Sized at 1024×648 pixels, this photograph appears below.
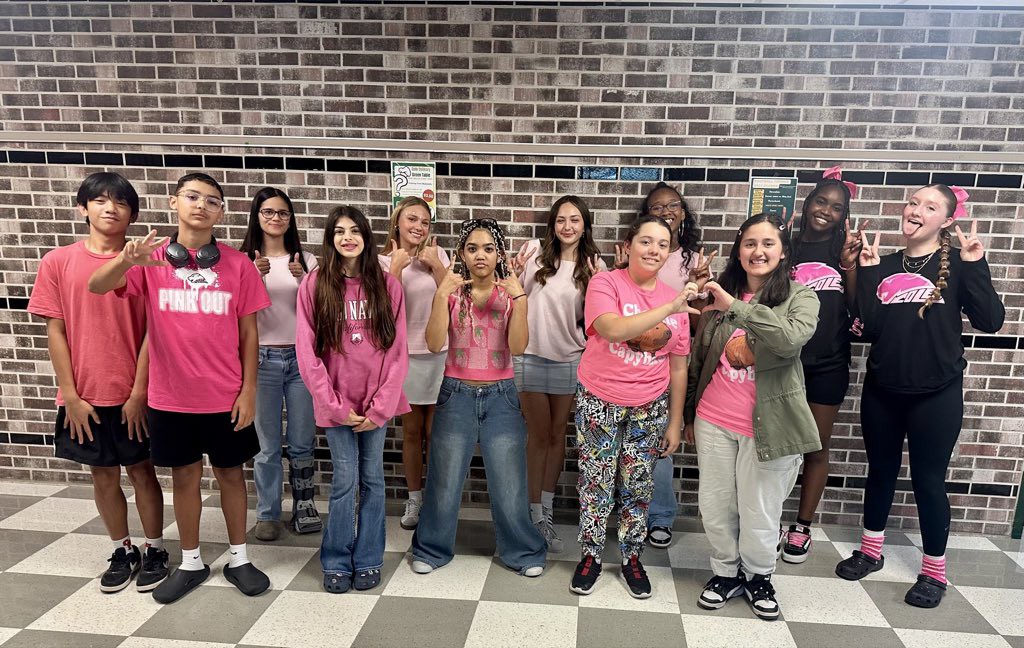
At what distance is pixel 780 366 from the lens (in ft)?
8.25

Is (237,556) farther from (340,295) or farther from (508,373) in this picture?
(508,373)

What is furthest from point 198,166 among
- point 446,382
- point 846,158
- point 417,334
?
point 846,158

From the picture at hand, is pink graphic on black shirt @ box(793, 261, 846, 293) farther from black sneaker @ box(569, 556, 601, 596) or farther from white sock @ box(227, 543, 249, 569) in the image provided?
white sock @ box(227, 543, 249, 569)

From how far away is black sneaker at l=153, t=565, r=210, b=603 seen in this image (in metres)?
2.65

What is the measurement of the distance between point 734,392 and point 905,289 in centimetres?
97

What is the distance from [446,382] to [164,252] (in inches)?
51.9

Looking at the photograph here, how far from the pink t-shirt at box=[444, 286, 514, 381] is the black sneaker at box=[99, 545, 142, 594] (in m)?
1.73

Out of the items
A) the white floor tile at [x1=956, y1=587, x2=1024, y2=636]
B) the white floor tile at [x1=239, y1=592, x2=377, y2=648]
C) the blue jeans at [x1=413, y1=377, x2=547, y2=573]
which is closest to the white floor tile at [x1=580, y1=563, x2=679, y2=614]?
the blue jeans at [x1=413, y1=377, x2=547, y2=573]

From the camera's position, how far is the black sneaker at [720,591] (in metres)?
2.68

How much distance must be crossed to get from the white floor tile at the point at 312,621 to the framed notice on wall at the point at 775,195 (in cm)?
281

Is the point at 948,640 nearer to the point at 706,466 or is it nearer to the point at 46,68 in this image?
the point at 706,466

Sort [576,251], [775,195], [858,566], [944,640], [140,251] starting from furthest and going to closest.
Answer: [775,195], [576,251], [858,566], [944,640], [140,251]

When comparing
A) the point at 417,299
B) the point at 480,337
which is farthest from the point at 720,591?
the point at 417,299

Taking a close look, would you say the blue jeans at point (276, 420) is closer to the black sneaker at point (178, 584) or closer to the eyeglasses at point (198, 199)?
the black sneaker at point (178, 584)
